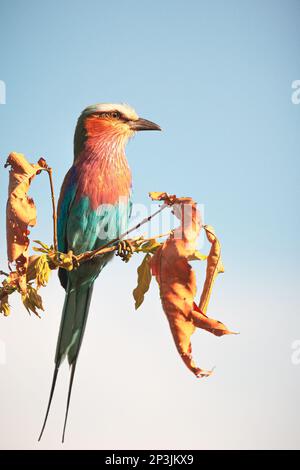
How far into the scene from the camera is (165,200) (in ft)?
3.19

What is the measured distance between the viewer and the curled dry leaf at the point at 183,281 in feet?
2.85

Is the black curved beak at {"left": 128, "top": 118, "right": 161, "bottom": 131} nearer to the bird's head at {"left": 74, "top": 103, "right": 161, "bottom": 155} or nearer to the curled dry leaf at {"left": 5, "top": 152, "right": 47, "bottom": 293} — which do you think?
the bird's head at {"left": 74, "top": 103, "right": 161, "bottom": 155}

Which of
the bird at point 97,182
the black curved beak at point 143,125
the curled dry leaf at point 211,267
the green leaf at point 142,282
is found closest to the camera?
the curled dry leaf at point 211,267

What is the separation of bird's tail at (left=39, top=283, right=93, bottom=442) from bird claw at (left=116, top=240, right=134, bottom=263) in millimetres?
470

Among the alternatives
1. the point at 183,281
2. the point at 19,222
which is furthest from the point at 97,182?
the point at 183,281

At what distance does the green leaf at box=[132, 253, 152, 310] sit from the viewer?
3.61 feet

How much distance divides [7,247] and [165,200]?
12.9 inches

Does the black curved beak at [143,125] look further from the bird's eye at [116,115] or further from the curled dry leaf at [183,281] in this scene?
the curled dry leaf at [183,281]

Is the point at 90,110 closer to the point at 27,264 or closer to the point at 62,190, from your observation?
the point at 62,190

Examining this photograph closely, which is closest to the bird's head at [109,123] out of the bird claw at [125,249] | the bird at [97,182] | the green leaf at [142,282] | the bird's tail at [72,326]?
the bird at [97,182]

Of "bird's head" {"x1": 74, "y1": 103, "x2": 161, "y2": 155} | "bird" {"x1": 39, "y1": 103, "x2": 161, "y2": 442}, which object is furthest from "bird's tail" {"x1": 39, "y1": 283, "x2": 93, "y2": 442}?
"bird's head" {"x1": 74, "y1": 103, "x2": 161, "y2": 155}

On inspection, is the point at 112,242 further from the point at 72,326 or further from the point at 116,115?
the point at 116,115

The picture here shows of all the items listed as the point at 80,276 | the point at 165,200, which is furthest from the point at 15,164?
the point at 80,276

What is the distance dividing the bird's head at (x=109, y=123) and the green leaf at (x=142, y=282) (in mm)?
830
